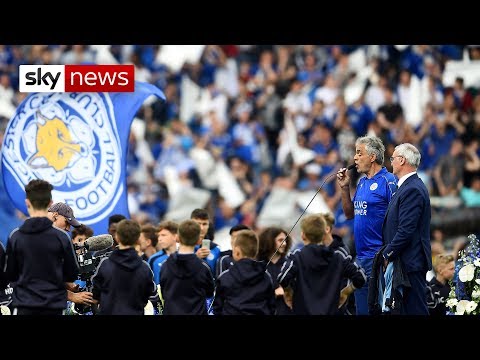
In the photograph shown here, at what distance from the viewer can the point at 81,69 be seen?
13305mm

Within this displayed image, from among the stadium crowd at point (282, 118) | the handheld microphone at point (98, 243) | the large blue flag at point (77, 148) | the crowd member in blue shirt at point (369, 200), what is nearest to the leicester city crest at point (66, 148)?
the large blue flag at point (77, 148)

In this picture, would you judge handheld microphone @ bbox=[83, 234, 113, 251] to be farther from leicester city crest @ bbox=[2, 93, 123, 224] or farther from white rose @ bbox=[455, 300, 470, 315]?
leicester city crest @ bbox=[2, 93, 123, 224]

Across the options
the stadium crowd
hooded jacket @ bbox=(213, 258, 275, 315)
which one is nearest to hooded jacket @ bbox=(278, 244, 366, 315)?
hooded jacket @ bbox=(213, 258, 275, 315)

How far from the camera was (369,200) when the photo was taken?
9328mm

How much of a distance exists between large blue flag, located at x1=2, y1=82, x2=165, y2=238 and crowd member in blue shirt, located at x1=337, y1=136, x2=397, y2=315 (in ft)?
12.5

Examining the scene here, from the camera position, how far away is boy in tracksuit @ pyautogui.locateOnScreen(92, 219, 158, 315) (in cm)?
805

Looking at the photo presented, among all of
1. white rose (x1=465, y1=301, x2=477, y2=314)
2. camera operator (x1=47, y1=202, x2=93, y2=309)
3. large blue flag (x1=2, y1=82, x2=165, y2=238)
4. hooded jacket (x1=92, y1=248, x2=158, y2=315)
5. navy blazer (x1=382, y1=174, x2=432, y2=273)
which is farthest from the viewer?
large blue flag (x1=2, y1=82, x2=165, y2=238)

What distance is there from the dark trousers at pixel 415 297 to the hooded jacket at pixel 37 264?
260cm

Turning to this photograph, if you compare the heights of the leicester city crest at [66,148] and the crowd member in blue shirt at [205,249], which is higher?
the leicester city crest at [66,148]

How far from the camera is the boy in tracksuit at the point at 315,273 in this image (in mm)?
8266

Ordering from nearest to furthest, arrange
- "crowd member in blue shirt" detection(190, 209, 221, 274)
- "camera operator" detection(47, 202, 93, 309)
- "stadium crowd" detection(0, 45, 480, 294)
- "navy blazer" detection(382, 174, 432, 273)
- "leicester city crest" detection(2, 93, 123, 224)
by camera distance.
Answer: "camera operator" detection(47, 202, 93, 309), "navy blazer" detection(382, 174, 432, 273), "crowd member in blue shirt" detection(190, 209, 221, 274), "leicester city crest" detection(2, 93, 123, 224), "stadium crowd" detection(0, 45, 480, 294)

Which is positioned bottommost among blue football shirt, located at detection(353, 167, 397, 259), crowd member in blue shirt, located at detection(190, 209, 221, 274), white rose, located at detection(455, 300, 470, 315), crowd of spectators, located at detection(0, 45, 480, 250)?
white rose, located at detection(455, 300, 470, 315)

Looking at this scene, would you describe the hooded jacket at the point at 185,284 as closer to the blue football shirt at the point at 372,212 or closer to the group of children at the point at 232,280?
the group of children at the point at 232,280
